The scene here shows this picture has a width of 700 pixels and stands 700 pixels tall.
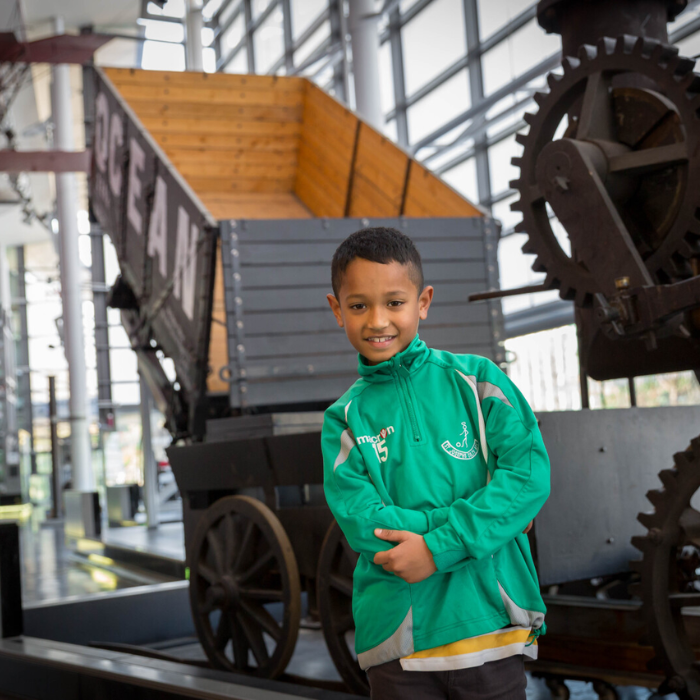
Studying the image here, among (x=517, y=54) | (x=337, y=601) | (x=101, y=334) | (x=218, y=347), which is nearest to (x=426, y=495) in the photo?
(x=337, y=601)

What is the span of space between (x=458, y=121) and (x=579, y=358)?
31.9ft

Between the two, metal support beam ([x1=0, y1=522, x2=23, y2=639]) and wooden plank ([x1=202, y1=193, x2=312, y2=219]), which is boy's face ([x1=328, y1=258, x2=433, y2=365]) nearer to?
metal support beam ([x1=0, y1=522, x2=23, y2=639])

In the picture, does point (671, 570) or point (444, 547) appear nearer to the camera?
point (444, 547)

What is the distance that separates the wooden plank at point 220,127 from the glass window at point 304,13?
9.29 metres

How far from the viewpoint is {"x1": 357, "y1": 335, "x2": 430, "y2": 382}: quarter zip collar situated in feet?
5.49

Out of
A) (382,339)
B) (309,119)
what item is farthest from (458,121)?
(382,339)

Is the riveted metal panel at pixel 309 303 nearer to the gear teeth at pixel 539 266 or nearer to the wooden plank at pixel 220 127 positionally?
the gear teeth at pixel 539 266

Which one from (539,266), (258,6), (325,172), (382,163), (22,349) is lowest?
(539,266)

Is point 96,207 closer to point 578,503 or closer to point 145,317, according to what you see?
point 145,317

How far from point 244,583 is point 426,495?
95.6 inches

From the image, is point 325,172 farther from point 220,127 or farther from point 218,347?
point 218,347

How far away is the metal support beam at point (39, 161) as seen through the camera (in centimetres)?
1266

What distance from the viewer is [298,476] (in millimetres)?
3691

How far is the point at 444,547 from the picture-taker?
150 cm
